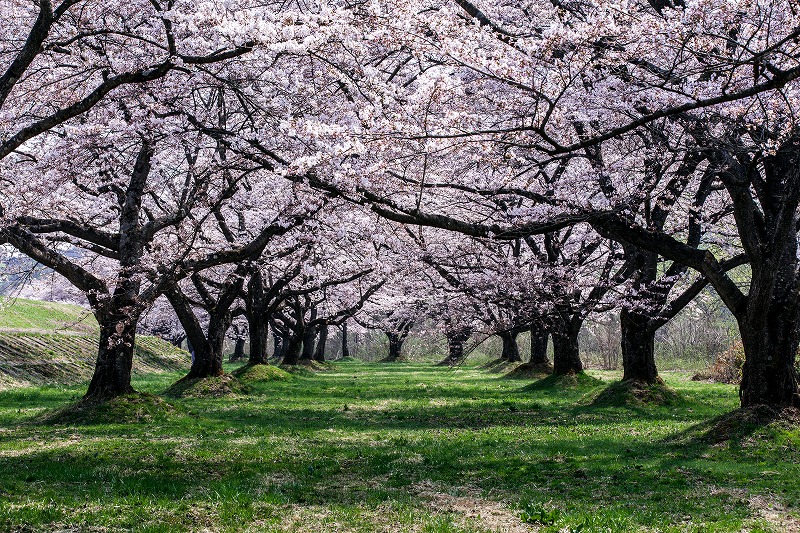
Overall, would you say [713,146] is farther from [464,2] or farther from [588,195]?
[588,195]

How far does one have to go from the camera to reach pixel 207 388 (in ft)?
78.5

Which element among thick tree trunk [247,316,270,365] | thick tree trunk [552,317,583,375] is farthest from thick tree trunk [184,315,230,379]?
thick tree trunk [552,317,583,375]

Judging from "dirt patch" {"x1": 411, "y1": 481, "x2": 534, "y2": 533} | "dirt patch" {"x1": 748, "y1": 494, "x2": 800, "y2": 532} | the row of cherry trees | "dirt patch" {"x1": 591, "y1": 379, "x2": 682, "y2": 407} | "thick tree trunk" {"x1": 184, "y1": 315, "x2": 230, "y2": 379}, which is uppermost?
the row of cherry trees

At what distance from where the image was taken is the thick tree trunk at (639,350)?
21188 mm

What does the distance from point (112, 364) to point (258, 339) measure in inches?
639

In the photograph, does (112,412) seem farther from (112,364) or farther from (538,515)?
(538,515)

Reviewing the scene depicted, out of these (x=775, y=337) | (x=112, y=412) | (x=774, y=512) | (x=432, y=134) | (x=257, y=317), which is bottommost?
(x=774, y=512)

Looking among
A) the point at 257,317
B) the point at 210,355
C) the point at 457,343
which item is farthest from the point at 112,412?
the point at 257,317

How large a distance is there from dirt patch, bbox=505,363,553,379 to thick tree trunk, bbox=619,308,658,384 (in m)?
12.1

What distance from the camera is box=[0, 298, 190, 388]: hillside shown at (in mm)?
27172

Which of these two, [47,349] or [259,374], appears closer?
[259,374]

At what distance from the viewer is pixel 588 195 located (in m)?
18.1

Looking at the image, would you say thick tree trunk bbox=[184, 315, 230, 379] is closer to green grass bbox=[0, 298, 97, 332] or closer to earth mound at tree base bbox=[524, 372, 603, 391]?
green grass bbox=[0, 298, 97, 332]

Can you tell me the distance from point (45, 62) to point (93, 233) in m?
4.68
